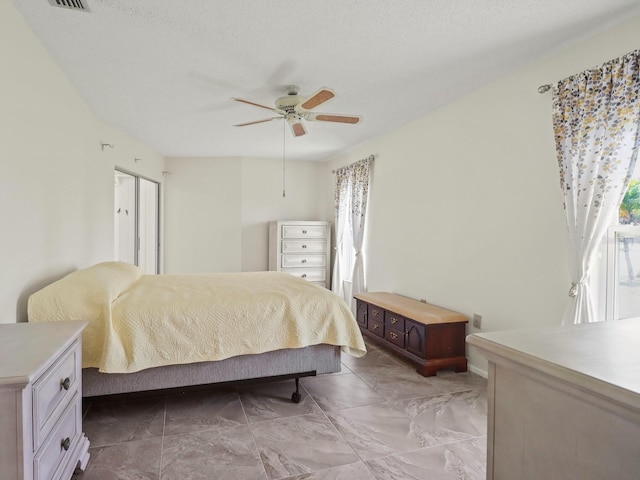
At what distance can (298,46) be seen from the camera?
229 centimetres

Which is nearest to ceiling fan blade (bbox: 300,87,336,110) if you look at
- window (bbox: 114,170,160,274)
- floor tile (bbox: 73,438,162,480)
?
floor tile (bbox: 73,438,162,480)

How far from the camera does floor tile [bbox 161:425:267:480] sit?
1.78 meters

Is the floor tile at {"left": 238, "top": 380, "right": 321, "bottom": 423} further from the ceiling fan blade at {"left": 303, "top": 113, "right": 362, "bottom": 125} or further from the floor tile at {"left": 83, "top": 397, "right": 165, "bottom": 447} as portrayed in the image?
A: the ceiling fan blade at {"left": 303, "top": 113, "right": 362, "bottom": 125}

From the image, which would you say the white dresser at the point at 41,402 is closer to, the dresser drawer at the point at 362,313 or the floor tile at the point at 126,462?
the floor tile at the point at 126,462

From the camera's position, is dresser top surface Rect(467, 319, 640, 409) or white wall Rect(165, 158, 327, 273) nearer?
dresser top surface Rect(467, 319, 640, 409)

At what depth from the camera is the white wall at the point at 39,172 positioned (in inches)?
74.8

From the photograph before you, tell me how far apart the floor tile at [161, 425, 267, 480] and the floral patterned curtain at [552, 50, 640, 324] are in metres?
2.04

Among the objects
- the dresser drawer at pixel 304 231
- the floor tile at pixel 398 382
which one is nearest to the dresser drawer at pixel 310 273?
the dresser drawer at pixel 304 231

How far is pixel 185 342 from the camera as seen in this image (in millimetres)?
2242

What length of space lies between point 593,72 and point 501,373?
6.88 feet

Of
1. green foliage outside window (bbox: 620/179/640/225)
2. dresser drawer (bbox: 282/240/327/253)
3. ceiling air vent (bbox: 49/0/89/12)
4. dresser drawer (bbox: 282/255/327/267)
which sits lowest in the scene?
dresser drawer (bbox: 282/255/327/267)

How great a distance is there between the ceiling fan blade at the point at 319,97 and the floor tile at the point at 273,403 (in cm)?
208

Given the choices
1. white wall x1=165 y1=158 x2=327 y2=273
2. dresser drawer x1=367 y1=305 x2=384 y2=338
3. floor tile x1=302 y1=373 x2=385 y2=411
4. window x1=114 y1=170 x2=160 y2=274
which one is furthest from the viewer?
white wall x1=165 y1=158 x2=327 y2=273

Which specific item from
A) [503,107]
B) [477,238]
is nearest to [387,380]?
[477,238]
